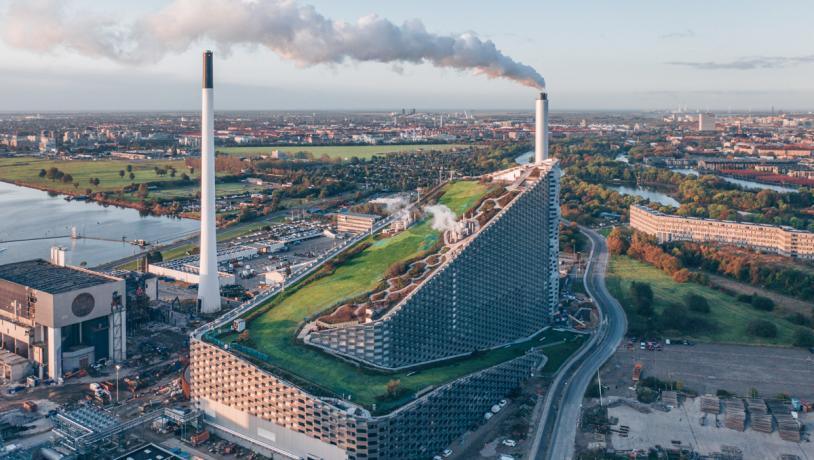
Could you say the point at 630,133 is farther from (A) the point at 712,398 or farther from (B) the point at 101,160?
(A) the point at 712,398

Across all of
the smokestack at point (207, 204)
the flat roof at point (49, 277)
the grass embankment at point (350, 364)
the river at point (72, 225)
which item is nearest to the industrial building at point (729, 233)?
the grass embankment at point (350, 364)

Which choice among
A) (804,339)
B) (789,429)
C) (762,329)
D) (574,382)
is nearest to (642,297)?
(762,329)

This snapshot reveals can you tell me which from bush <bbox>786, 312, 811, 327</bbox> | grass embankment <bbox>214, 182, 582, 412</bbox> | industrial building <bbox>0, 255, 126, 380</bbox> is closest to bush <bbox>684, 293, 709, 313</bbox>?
bush <bbox>786, 312, 811, 327</bbox>

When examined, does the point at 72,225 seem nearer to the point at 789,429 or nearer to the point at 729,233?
the point at 729,233

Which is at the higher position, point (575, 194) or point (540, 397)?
point (575, 194)

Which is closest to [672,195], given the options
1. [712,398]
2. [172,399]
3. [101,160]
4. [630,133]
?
[712,398]

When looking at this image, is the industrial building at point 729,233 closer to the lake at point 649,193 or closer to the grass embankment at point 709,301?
the grass embankment at point 709,301
